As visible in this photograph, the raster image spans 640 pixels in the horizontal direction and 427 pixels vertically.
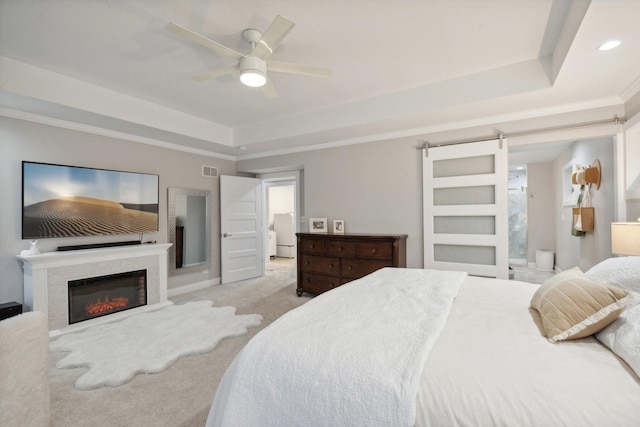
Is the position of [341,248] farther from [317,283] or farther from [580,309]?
[580,309]

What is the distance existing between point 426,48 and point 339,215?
8.21ft

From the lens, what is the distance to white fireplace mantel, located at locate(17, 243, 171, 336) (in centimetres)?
295

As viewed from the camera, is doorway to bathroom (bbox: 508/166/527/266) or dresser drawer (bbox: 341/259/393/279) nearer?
dresser drawer (bbox: 341/259/393/279)

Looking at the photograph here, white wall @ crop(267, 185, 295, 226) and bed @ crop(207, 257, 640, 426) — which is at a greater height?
white wall @ crop(267, 185, 295, 226)

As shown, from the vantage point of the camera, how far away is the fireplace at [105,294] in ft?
10.7

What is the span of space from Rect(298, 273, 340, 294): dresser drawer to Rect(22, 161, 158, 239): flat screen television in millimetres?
2297

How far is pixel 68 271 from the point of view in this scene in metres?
3.17

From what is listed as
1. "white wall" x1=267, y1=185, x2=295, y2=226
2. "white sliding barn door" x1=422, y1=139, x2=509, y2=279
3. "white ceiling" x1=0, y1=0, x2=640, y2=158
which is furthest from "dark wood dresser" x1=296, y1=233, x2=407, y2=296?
"white wall" x1=267, y1=185, x2=295, y2=226

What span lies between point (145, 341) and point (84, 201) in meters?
1.92

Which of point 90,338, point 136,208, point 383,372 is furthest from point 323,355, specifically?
point 136,208

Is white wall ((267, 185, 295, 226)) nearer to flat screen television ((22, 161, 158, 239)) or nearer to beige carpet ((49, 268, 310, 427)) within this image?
flat screen television ((22, 161, 158, 239))

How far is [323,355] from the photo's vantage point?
1.06 metres

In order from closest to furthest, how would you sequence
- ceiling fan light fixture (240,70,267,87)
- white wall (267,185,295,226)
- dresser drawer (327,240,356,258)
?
1. ceiling fan light fixture (240,70,267,87)
2. dresser drawer (327,240,356,258)
3. white wall (267,185,295,226)

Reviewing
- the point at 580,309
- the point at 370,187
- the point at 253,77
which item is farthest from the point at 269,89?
the point at 580,309
